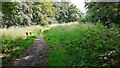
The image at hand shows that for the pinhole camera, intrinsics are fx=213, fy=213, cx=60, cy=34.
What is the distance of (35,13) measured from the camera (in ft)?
127

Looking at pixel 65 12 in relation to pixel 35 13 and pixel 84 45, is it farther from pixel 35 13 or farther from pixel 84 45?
pixel 84 45

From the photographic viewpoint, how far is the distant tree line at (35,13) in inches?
517

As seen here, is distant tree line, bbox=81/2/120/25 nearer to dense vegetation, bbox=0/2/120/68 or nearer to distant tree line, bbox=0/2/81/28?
dense vegetation, bbox=0/2/120/68

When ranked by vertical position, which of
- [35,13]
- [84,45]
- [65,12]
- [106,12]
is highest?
[106,12]

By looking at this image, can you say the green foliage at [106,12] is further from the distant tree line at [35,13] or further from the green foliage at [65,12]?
the green foliage at [65,12]

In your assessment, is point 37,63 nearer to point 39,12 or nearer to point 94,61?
point 94,61

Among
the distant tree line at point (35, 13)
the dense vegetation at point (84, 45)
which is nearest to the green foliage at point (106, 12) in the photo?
the dense vegetation at point (84, 45)

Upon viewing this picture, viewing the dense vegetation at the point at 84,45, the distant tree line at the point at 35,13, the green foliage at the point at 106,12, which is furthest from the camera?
the green foliage at the point at 106,12

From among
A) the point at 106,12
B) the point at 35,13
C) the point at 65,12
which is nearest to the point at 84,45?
the point at 106,12

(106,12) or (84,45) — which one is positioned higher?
(106,12)

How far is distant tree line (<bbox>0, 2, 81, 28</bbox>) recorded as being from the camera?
13125mm

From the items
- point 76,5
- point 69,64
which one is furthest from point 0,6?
point 76,5

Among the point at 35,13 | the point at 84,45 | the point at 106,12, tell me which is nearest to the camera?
the point at 84,45

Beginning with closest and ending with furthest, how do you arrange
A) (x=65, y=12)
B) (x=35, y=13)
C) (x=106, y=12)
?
(x=106, y=12)
(x=35, y=13)
(x=65, y=12)
